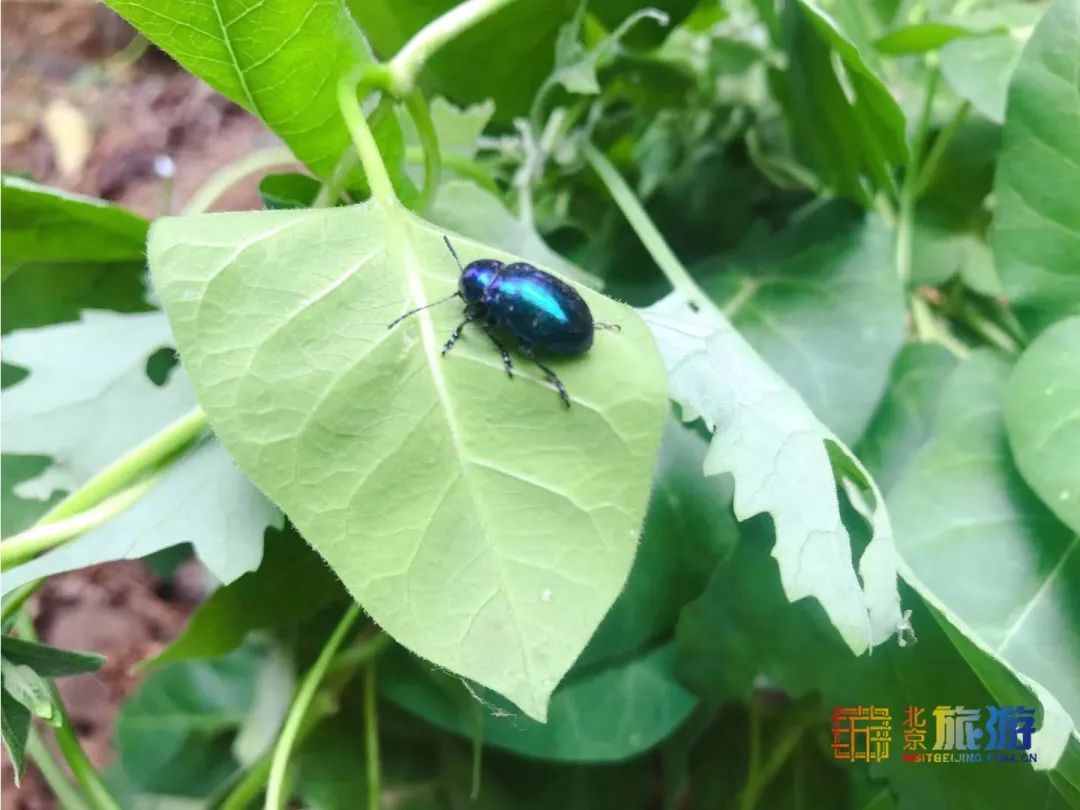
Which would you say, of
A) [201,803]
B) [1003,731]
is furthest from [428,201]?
[201,803]

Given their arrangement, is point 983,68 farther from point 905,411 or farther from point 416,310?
point 416,310

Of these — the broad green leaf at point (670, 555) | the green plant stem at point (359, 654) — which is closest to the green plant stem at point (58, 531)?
the green plant stem at point (359, 654)

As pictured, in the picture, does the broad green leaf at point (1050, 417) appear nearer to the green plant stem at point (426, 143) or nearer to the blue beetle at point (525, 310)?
the blue beetle at point (525, 310)

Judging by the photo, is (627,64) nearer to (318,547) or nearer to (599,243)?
(599,243)

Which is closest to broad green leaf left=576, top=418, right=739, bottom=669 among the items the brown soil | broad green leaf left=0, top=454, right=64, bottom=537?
broad green leaf left=0, top=454, right=64, bottom=537

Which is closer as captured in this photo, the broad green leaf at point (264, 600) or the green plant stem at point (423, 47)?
the green plant stem at point (423, 47)

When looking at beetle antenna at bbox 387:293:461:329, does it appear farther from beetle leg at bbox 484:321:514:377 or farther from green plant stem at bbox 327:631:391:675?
green plant stem at bbox 327:631:391:675
